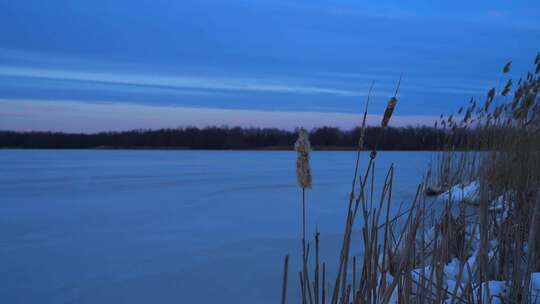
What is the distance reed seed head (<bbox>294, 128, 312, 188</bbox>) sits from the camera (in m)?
0.96

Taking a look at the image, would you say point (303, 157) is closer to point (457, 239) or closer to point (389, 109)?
point (389, 109)

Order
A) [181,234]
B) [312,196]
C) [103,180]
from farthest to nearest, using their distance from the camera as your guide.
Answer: [103,180]
[312,196]
[181,234]

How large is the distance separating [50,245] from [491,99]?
399 centimetres

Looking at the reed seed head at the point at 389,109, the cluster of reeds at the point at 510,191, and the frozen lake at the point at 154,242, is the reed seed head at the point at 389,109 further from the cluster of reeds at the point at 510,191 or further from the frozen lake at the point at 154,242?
the frozen lake at the point at 154,242

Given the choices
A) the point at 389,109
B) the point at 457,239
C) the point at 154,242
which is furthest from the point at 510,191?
the point at 154,242

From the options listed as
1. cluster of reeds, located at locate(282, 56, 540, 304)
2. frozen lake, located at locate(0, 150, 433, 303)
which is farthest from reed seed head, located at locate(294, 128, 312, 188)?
frozen lake, located at locate(0, 150, 433, 303)

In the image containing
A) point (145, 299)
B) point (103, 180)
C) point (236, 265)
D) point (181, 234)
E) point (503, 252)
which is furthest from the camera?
point (103, 180)

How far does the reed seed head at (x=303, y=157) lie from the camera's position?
96cm

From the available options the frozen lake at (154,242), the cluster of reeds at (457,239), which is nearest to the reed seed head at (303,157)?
the cluster of reeds at (457,239)

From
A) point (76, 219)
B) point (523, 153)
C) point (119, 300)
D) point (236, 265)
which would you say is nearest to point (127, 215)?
point (76, 219)

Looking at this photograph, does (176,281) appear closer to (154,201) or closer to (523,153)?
(523,153)

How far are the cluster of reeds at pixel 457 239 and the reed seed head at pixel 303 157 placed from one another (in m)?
0.10

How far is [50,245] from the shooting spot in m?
3.42

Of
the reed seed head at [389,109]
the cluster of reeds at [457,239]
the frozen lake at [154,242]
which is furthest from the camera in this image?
the frozen lake at [154,242]
